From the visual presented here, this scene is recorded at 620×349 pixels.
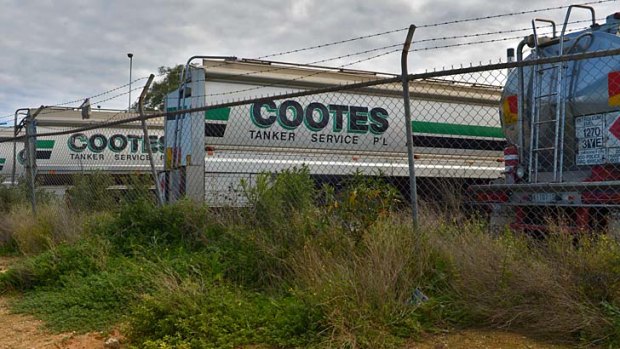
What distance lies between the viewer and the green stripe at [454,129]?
12070 mm

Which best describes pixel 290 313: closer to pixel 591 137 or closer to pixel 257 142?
pixel 591 137

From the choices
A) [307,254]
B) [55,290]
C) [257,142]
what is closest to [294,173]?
[307,254]

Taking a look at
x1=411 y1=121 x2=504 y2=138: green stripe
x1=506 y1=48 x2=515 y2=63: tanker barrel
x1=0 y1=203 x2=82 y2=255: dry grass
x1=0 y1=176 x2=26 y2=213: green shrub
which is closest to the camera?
x1=506 y1=48 x2=515 y2=63: tanker barrel

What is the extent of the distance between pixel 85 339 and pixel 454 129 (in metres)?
9.45

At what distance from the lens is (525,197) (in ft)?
23.7

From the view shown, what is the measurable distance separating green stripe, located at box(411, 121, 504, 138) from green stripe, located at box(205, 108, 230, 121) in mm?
3849

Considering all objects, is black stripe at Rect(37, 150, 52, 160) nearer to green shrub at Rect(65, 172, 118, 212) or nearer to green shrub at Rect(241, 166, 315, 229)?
green shrub at Rect(65, 172, 118, 212)

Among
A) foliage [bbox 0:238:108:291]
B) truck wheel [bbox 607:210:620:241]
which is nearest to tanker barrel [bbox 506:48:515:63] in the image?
truck wheel [bbox 607:210:620:241]

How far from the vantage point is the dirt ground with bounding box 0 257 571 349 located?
12.8ft

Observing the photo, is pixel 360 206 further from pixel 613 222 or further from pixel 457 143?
pixel 457 143

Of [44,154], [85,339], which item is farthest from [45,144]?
[85,339]

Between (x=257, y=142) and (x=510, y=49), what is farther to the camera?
(x=257, y=142)

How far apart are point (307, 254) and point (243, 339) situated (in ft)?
3.26

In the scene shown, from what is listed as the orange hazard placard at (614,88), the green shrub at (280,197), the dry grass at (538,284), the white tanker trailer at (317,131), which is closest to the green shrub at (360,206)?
the green shrub at (280,197)
